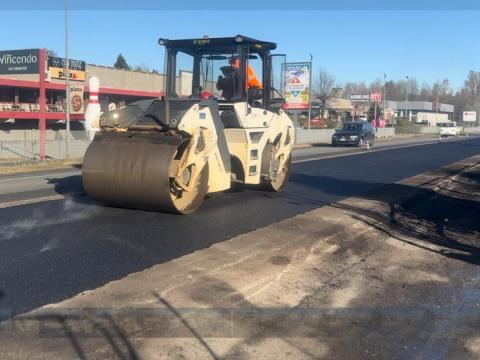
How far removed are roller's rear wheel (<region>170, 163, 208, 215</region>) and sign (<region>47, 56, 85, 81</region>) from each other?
19243 millimetres

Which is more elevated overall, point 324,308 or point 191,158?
point 191,158

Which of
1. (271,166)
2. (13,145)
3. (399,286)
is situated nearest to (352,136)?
(13,145)

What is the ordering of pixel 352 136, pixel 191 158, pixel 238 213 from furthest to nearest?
pixel 352 136
pixel 238 213
pixel 191 158

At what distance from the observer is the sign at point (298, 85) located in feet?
164

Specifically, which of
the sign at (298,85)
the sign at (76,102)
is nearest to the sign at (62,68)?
the sign at (76,102)

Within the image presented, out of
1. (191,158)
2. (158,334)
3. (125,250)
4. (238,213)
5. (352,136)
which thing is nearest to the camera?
(158,334)

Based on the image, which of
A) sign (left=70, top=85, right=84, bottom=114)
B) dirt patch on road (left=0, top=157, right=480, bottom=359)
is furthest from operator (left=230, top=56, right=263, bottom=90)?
sign (left=70, top=85, right=84, bottom=114)

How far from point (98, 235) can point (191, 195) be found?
6.29 ft

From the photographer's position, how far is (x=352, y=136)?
37062 millimetres

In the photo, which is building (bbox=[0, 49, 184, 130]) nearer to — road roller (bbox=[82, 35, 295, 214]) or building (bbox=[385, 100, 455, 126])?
road roller (bbox=[82, 35, 295, 214])

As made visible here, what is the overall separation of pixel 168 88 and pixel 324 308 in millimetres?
7199

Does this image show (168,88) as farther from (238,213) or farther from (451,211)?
(451,211)

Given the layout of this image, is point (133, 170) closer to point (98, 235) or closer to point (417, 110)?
point (98, 235)

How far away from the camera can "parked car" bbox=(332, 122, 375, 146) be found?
1459 inches
